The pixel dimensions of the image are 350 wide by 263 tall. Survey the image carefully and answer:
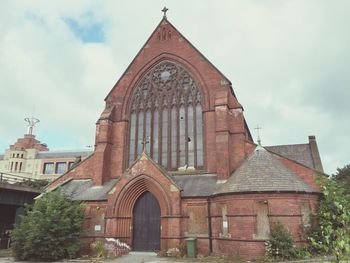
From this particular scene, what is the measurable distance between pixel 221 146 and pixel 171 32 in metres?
11.2

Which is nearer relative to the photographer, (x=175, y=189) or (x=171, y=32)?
(x=175, y=189)

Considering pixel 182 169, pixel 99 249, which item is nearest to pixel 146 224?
pixel 99 249

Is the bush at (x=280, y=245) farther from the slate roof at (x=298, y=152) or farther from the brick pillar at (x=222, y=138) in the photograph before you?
the slate roof at (x=298, y=152)

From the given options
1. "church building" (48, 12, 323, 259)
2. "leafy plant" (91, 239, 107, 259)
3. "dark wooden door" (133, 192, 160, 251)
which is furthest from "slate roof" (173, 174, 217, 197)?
"leafy plant" (91, 239, 107, 259)

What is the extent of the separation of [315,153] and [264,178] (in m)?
11.5

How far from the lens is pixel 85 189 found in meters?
22.3

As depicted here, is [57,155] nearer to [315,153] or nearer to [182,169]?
[182,169]

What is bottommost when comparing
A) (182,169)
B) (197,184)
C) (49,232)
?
(49,232)

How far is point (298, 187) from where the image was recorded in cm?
1686

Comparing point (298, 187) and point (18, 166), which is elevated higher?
point (18, 166)

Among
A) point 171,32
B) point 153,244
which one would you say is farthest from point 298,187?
point 171,32

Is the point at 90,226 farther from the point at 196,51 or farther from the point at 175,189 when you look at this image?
the point at 196,51

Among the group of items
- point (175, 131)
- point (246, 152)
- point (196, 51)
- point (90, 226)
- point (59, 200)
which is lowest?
point (90, 226)

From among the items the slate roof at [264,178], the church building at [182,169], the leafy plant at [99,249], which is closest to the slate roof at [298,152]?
the church building at [182,169]
